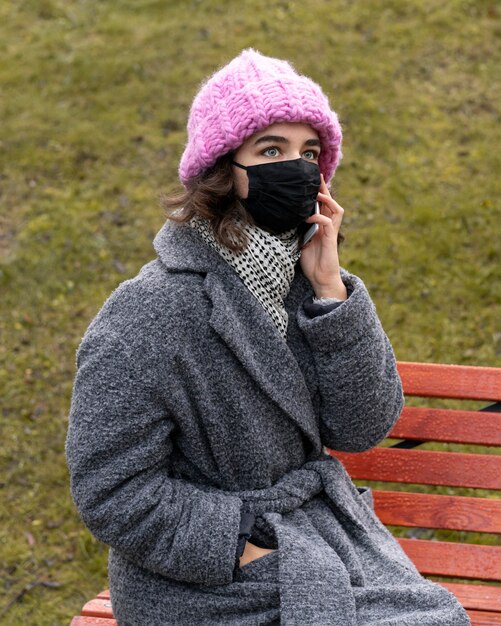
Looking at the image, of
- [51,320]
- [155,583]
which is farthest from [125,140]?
[155,583]

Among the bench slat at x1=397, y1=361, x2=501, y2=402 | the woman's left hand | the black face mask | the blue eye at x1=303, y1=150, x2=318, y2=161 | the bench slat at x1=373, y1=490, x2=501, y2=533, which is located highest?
the blue eye at x1=303, y1=150, x2=318, y2=161

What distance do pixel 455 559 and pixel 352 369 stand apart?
41.4 inches

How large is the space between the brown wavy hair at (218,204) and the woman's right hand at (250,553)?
2.74 ft

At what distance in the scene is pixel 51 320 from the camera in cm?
512

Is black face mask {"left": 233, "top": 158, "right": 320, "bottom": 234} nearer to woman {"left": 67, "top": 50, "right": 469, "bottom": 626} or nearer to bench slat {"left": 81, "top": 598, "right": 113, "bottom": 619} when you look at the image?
woman {"left": 67, "top": 50, "right": 469, "bottom": 626}

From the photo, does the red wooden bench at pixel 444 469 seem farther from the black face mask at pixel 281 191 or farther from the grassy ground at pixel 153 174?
the grassy ground at pixel 153 174

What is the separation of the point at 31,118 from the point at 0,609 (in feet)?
11.9

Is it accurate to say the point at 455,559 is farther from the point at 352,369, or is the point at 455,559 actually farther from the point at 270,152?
the point at 270,152

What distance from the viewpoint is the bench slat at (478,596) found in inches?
118

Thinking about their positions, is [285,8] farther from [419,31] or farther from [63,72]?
[63,72]

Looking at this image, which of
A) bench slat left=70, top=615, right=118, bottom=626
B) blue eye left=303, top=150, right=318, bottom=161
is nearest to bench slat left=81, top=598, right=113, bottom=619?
bench slat left=70, top=615, right=118, bottom=626

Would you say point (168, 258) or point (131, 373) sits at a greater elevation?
point (168, 258)

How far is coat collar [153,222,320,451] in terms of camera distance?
101 inches

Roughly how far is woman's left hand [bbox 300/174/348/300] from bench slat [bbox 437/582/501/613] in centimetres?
115
